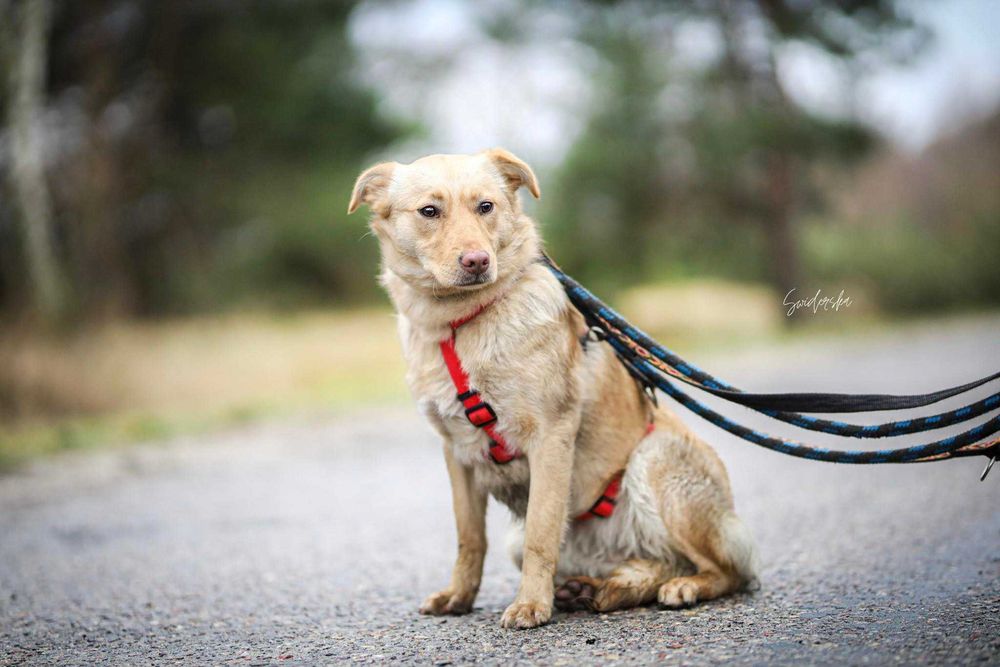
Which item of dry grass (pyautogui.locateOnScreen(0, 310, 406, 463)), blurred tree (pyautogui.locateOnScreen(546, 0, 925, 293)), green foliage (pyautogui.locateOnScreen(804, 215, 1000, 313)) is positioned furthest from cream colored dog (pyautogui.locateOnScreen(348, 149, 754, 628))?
green foliage (pyautogui.locateOnScreen(804, 215, 1000, 313))

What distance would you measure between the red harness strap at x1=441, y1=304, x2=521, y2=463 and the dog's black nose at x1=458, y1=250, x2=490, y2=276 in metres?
0.20

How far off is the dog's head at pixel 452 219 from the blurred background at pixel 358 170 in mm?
8297

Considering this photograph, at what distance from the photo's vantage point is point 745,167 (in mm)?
18750

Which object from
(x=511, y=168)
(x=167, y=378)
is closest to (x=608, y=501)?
(x=511, y=168)

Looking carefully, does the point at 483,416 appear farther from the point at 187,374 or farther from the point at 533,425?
the point at 187,374

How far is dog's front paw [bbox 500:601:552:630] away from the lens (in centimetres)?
292

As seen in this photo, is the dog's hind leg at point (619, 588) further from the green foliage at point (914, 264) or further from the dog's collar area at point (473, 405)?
the green foliage at point (914, 264)

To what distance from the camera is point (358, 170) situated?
63.6ft

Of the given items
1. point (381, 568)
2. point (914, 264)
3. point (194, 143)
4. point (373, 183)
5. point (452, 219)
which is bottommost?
point (381, 568)

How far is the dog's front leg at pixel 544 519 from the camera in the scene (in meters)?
2.99

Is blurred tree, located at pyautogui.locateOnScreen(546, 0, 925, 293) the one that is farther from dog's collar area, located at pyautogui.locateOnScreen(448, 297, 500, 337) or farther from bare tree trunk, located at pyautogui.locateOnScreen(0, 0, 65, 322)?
dog's collar area, located at pyautogui.locateOnScreen(448, 297, 500, 337)

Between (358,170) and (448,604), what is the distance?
1713 centimetres

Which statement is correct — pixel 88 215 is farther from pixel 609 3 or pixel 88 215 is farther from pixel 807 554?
pixel 807 554

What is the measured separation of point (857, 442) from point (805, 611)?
15.4 feet
